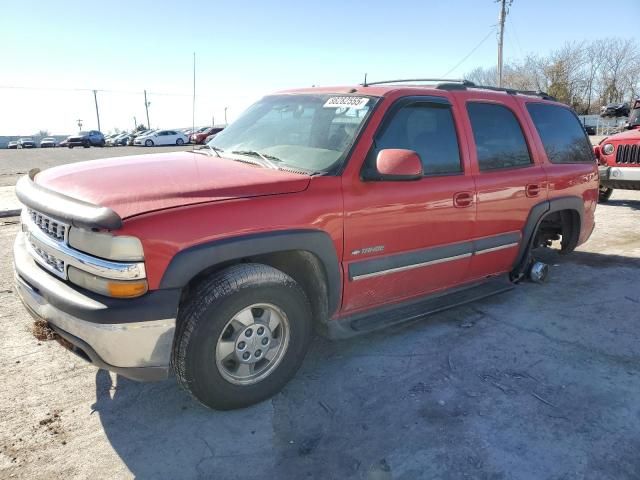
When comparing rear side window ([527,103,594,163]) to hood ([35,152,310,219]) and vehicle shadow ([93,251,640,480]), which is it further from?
hood ([35,152,310,219])

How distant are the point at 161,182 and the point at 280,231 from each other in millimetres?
726

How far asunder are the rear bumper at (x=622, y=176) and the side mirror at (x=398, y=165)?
6.93 metres

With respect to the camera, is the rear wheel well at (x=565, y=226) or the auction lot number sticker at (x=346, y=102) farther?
the rear wheel well at (x=565, y=226)

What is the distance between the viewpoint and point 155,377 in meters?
2.50

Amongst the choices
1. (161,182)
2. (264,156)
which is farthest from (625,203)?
(161,182)

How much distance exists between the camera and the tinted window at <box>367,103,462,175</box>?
3350 mm

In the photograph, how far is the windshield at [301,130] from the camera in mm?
3201

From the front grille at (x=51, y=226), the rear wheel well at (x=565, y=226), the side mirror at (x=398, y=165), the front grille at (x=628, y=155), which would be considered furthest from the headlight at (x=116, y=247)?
the front grille at (x=628, y=155)

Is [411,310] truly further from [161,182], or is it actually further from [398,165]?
[161,182]

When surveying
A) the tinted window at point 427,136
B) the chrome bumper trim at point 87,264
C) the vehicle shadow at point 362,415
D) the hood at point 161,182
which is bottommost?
the vehicle shadow at point 362,415

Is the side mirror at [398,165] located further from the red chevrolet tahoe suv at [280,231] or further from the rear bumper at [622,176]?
the rear bumper at [622,176]

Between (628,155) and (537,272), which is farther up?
(628,155)

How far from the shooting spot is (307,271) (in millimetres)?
3068

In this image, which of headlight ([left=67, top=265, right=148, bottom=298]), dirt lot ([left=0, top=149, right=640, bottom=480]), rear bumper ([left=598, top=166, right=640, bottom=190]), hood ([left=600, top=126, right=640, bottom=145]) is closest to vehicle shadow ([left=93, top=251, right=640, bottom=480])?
dirt lot ([left=0, top=149, right=640, bottom=480])
